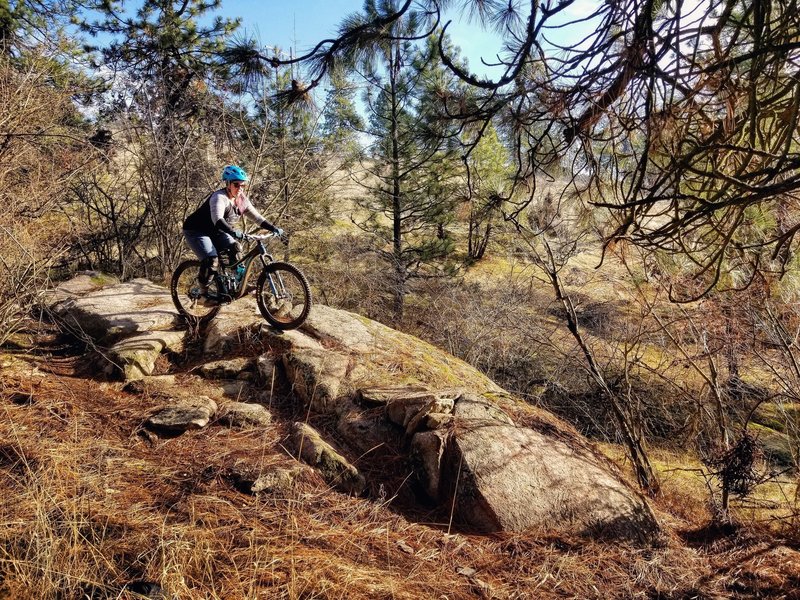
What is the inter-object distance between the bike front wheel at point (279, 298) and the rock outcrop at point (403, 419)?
15cm

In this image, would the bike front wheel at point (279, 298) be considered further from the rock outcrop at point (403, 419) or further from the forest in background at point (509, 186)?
the forest in background at point (509, 186)

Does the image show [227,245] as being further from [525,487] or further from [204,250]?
[525,487]

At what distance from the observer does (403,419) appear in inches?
142

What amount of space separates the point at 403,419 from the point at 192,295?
3.00 meters

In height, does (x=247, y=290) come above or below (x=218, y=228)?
below

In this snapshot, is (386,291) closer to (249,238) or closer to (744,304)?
(249,238)

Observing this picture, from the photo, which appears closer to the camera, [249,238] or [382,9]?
[382,9]

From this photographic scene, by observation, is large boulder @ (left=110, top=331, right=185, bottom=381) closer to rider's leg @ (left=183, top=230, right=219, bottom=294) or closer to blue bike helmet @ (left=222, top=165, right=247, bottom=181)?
rider's leg @ (left=183, top=230, right=219, bottom=294)

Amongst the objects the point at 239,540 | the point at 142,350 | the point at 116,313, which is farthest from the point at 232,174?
the point at 239,540

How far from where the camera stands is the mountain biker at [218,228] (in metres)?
4.81

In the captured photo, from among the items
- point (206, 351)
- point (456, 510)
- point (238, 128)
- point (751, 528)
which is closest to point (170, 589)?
point (456, 510)

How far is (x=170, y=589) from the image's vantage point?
1.84 meters

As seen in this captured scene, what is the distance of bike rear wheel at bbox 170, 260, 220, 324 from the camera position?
513 cm

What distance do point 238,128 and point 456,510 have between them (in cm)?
803
